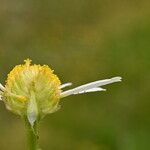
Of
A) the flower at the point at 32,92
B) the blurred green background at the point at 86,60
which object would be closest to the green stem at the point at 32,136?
the flower at the point at 32,92

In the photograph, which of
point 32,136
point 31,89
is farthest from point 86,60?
point 32,136

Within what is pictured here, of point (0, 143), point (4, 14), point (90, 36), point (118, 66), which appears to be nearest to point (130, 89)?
point (118, 66)

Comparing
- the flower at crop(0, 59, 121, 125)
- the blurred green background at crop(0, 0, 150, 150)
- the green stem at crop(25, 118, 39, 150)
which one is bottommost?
the green stem at crop(25, 118, 39, 150)

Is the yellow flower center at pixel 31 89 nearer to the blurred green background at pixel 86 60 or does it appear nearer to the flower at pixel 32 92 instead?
the flower at pixel 32 92

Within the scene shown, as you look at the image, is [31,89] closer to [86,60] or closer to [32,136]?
[32,136]

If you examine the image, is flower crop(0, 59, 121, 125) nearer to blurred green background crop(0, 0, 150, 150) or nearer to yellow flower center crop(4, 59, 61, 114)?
yellow flower center crop(4, 59, 61, 114)

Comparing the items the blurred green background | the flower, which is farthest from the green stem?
the blurred green background
